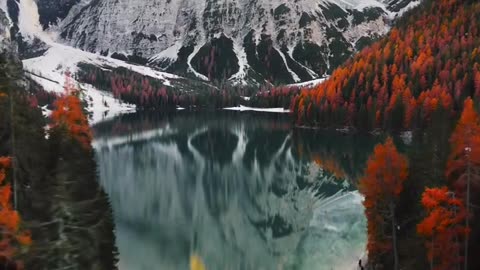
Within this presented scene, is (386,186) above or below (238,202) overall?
above

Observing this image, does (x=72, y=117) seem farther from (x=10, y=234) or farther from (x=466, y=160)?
(x=466, y=160)

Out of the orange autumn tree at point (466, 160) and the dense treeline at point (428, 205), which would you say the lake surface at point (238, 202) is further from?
the orange autumn tree at point (466, 160)

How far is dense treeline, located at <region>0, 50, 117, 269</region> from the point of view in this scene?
22531mm

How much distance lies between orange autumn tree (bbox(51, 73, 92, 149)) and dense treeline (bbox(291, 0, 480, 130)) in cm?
8979

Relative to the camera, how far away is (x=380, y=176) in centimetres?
3238

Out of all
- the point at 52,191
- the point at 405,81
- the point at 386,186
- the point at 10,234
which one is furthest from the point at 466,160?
the point at 405,81

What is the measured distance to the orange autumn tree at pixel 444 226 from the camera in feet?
89.1

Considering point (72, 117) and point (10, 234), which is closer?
point (10, 234)

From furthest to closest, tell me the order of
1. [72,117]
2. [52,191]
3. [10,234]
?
[72,117], [52,191], [10,234]

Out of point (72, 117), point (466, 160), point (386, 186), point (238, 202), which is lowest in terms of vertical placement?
point (238, 202)

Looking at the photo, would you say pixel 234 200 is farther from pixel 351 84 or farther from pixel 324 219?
pixel 351 84

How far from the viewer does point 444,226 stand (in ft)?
89.9

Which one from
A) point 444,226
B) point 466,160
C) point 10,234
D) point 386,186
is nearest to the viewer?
point 10,234

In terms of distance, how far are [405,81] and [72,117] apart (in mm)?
124459
